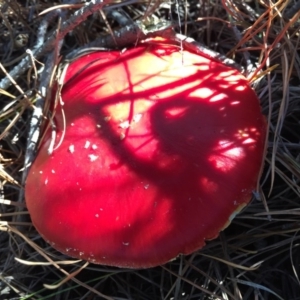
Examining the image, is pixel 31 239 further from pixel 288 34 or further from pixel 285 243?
pixel 288 34

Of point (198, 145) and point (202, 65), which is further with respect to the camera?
point (202, 65)

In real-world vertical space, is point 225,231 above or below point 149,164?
below

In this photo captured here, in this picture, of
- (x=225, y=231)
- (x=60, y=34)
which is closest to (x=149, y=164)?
(x=225, y=231)

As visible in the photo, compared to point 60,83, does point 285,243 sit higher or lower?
lower

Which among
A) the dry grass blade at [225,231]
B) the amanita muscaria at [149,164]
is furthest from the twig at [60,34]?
the amanita muscaria at [149,164]

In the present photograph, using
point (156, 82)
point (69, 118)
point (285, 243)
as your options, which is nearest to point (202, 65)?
point (156, 82)

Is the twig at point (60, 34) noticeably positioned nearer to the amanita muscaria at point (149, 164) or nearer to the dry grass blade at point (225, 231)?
the dry grass blade at point (225, 231)

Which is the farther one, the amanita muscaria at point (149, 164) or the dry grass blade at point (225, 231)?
the dry grass blade at point (225, 231)

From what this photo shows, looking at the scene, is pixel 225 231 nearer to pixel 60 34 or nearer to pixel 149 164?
pixel 149 164
